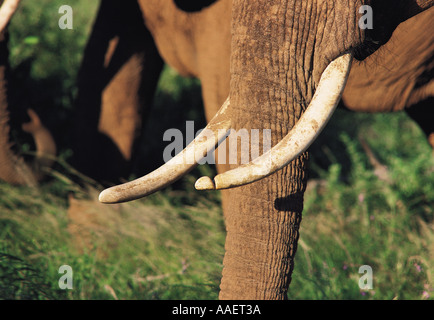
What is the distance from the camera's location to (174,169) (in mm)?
1903

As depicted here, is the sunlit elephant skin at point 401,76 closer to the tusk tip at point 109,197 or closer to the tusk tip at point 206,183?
the tusk tip at point 206,183

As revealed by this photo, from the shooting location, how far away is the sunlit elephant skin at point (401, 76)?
2381mm

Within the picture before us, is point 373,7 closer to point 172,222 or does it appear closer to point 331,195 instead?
point 172,222

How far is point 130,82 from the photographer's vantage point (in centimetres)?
329

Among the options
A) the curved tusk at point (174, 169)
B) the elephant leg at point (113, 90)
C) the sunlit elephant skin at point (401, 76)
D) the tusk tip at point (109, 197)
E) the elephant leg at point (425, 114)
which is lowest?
the tusk tip at point (109, 197)

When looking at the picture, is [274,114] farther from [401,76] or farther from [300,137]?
[401,76]

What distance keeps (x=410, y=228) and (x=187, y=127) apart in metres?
1.61

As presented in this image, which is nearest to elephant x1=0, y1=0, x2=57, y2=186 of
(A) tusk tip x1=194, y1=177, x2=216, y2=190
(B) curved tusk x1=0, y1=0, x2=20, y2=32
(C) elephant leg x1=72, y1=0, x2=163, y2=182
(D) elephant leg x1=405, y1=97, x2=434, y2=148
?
(B) curved tusk x1=0, y1=0, x2=20, y2=32

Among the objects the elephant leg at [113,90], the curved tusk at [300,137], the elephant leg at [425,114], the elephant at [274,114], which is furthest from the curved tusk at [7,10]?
the elephant leg at [425,114]

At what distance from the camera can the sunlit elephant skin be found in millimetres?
2381

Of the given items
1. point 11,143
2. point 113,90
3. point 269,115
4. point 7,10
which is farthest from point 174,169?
point 113,90

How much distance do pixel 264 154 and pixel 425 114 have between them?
131 cm
